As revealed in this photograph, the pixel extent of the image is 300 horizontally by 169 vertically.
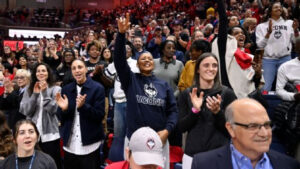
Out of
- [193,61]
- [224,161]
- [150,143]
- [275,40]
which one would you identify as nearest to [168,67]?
[193,61]

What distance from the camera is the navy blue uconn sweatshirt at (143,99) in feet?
11.1

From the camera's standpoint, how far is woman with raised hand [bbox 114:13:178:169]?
339 centimetres

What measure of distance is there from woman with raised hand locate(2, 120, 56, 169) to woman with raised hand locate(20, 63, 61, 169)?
0.86m

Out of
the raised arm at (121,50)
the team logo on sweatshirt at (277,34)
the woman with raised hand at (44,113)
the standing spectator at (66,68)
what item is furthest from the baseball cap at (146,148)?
the team logo on sweatshirt at (277,34)

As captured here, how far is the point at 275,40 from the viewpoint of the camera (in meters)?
5.77

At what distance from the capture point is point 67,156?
4.02m

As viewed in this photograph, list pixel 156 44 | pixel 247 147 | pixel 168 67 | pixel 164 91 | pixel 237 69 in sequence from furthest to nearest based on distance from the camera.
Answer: pixel 156 44, pixel 168 67, pixel 237 69, pixel 164 91, pixel 247 147

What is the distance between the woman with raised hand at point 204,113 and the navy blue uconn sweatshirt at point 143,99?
46 centimetres

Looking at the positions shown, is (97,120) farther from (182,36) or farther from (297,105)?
(182,36)

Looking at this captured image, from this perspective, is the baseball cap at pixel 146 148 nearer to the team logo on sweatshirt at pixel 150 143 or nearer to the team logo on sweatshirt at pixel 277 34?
the team logo on sweatshirt at pixel 150 143

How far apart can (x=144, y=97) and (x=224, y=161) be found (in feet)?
5.25

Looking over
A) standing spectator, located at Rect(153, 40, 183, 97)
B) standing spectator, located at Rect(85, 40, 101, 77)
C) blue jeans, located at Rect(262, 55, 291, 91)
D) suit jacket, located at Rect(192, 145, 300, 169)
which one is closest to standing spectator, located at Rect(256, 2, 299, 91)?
blue jeans, located at Rect(262, 55, 291, 91)

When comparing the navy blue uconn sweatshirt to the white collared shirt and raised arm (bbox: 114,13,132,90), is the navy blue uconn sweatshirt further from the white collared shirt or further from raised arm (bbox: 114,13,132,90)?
the white collared shirt

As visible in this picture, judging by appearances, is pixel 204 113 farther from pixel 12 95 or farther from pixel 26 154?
pixel 12 95
